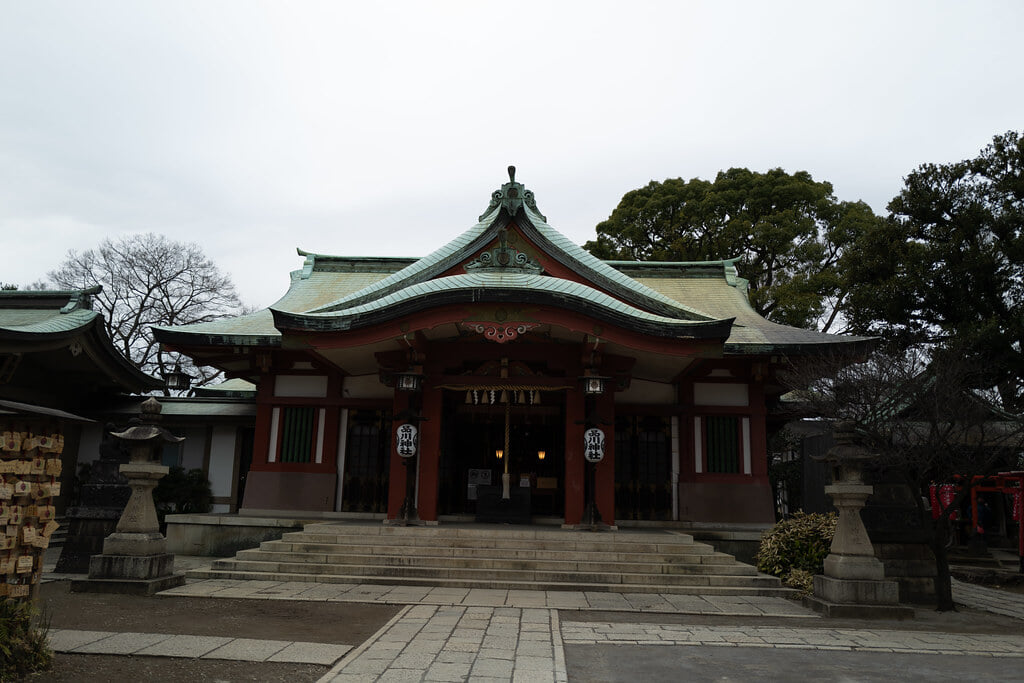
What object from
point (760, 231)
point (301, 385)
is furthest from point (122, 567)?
point (760, 231)

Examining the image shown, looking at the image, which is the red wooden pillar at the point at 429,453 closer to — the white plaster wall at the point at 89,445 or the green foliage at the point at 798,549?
the green foliage at the point at 798,549

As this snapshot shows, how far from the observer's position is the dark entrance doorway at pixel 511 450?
16562mm

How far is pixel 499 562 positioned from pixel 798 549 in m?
4.87

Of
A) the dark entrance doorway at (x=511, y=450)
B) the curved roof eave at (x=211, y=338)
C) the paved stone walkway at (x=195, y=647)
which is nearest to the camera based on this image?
the paved stone walkway at (x=195, y=647)

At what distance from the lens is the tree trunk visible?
33.4ft

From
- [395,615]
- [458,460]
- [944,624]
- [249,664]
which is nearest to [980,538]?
[944,624]

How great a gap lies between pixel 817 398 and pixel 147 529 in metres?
11.1

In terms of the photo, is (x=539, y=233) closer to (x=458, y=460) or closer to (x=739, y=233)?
(x=458, y=460)

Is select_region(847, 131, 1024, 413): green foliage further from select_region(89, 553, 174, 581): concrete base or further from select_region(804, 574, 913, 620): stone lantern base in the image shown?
select_region(89, 553, 174, 581): concrete base

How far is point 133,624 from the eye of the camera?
7.84m

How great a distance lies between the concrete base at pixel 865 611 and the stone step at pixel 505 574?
1723 millimetres

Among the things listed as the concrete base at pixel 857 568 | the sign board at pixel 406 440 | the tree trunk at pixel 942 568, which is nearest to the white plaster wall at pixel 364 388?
the sign board at pixel 406 440

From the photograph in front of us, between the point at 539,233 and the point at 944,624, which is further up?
the point at 539,233

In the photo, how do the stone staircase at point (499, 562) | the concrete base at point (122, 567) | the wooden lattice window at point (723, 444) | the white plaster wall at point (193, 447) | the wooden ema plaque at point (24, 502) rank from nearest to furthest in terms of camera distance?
the wooden ema plaque at point (24, 502) → the concrete base at point (122, 567) → the stone staircase at point (499, 562) → the wooden lattice window at point (723, 444) → the white plaster wall at point (193, 447)
